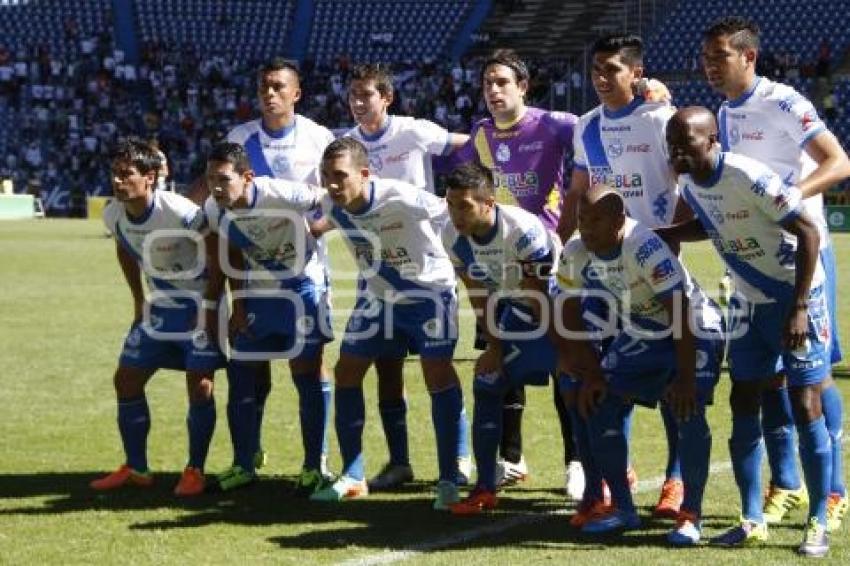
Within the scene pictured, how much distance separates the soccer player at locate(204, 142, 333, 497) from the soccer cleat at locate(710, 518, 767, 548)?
2.26 m

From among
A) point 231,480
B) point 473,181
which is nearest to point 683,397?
point 473,181

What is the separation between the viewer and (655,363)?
6172 mm

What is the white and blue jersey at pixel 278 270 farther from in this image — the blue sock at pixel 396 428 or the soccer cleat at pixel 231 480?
the soccer cleat at pixel 231 480

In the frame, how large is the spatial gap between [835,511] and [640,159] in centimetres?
196

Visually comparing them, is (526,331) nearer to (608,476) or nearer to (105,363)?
(608,476)

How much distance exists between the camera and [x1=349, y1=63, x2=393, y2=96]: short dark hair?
298 inches

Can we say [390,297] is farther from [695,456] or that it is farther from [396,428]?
[695,456]

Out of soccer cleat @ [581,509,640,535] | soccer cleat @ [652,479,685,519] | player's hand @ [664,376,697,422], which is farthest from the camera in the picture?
soccer cleat @ [652,479,685,519]

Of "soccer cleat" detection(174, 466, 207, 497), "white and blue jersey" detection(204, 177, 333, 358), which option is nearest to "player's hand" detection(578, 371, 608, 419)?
"white and blue jersey" detection(204, 177, 333, 358)

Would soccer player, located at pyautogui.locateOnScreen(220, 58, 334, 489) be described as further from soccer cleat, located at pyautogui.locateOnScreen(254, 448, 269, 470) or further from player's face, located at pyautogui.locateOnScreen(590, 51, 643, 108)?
player's face, located at pyautogui.locateOnScreen(590, 51, 643, 108)

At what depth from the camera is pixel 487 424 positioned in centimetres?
677

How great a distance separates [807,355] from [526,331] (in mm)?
1453

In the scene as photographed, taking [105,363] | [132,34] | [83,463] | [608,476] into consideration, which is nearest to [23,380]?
[105,363]

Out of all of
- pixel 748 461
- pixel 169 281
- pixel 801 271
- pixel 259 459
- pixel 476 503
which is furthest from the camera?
pixel 259 459
